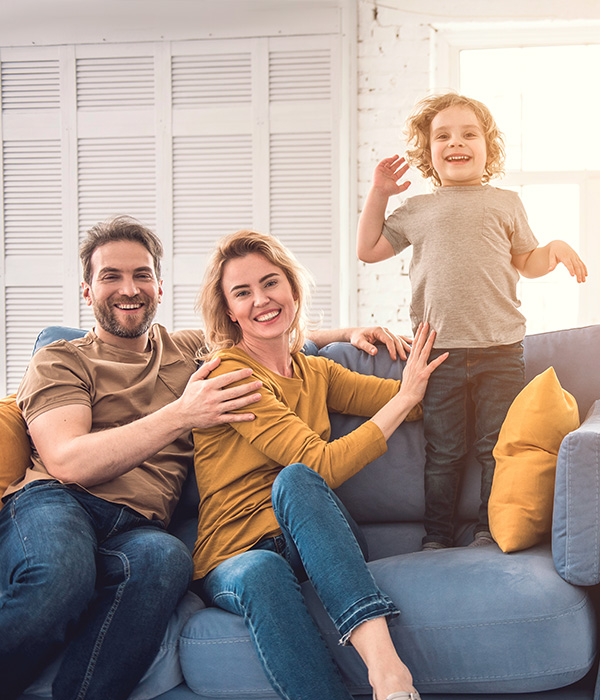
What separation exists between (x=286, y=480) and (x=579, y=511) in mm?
561

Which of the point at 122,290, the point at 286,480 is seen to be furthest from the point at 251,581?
the point at 122,290

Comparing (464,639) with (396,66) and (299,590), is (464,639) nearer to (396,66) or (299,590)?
(299,590)

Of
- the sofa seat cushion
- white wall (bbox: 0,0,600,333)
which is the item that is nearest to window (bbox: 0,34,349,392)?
white wall (bbox: 0,0,600,333)

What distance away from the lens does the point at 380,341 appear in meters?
1.97

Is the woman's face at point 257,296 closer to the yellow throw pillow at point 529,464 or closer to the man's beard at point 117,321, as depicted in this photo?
the man's beard at point 117,321

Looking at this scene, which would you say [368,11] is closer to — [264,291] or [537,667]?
[264,291]

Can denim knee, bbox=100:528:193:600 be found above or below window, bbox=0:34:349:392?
below

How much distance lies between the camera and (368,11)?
3.61 metres

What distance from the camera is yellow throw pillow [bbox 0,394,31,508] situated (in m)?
1.59

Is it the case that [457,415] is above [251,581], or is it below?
above

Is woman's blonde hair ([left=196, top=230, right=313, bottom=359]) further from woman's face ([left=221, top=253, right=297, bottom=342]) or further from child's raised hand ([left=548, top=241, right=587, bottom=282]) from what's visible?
child's raised hand ([left=548, top=241, right=587, bottom=282])

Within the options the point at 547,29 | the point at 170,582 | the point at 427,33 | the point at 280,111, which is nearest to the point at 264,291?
the point at 170,582

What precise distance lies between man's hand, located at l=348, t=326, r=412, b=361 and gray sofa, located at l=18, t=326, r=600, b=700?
0.61 m

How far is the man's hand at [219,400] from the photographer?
4.79ft
